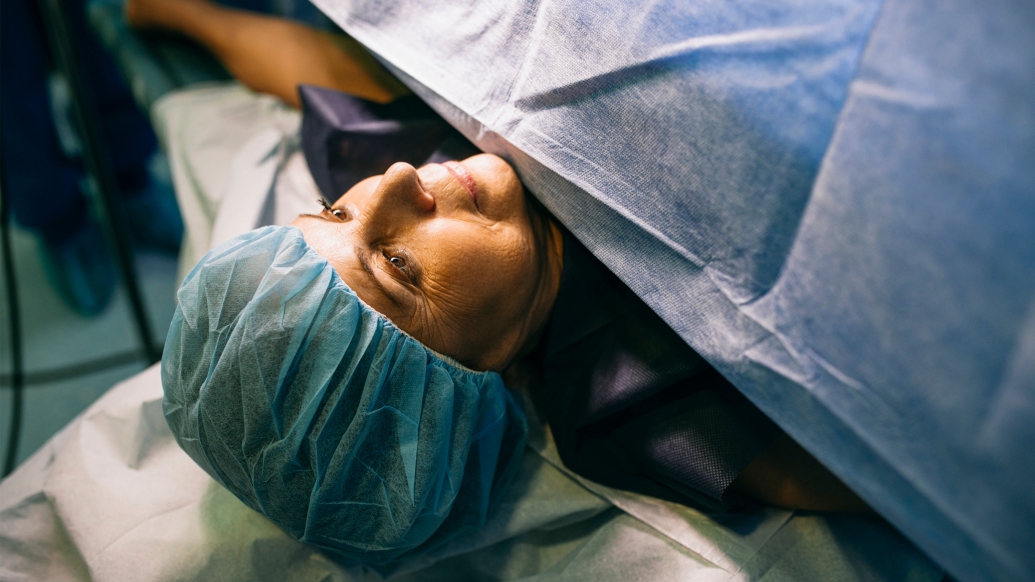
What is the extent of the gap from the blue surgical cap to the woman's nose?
0.10m

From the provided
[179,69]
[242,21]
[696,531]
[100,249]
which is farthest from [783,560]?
[100,249]

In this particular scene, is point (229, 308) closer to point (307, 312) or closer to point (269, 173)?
point (307, 312)

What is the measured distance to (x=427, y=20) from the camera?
860 millimetres

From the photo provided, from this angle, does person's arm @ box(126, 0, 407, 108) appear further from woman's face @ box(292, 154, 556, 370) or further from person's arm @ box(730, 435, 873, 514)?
person's arm @ box(730, 435, 873, 514)

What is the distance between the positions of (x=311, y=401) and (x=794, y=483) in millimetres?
587

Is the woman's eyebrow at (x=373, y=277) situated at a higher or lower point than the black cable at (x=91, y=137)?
higher

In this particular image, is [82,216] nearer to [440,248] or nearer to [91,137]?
[91,137]

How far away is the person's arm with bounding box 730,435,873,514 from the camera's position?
74 cm

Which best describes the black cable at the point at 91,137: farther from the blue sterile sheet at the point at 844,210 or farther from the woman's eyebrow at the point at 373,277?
the blue sterile sheet at the point at 844,210

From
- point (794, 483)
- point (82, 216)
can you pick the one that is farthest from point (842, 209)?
point (82, 216)

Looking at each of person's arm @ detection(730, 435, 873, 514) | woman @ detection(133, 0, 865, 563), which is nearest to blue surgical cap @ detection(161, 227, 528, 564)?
woman @ detection(133, 0, 865, 563)

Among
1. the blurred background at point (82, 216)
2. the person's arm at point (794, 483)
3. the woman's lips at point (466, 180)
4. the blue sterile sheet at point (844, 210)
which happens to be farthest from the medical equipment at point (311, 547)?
the blurred background at point (82, 216)

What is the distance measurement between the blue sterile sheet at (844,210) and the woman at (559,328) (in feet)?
0.39

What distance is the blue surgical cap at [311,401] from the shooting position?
656mm
